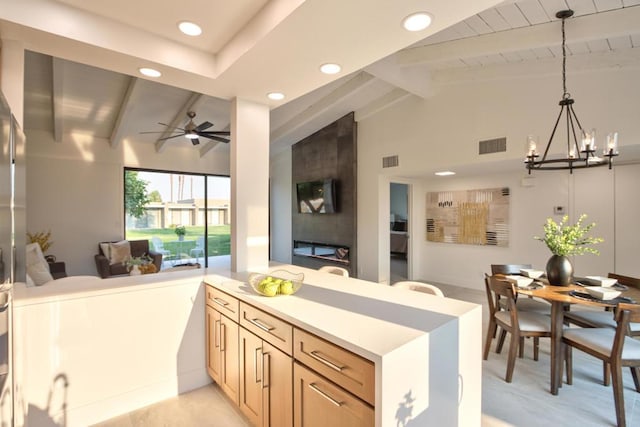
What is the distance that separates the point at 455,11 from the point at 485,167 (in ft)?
12.4

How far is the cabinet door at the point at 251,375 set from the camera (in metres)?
1.75

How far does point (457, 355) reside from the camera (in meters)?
1.47

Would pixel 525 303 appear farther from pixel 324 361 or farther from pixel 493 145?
pixel 324 361

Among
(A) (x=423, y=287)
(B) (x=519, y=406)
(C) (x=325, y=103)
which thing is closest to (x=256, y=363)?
(A) (x=423, y=287)

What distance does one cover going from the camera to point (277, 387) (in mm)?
1604

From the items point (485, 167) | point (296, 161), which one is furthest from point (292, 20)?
point (296, 161)

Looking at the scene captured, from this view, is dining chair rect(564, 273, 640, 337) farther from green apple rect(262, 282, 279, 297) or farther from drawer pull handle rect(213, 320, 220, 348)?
drawer pull handle rect(213, 320, 220, 348)

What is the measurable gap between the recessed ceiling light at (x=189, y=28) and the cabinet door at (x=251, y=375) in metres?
1.88

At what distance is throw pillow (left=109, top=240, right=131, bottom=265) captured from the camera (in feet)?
19.8

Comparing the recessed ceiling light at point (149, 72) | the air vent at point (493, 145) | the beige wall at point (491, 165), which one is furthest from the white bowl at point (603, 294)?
the recessed ceiling light at point (149, 72)

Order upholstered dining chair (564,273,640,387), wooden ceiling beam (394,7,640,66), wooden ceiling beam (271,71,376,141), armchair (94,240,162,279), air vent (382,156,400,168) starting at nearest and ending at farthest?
upholstered dining chair (564,273,640,387) → wooden ceiling beam (394,7,640,66) → wooden ceiling beam (271,71,376,141) → air vent (382,156,400,168) → armchair (94,240,162,279)

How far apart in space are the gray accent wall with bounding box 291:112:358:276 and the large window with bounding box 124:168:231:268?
6.15 ft

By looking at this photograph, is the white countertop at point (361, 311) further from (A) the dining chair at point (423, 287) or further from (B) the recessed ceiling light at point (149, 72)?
(B) the recessed ceiling light at point (149, 72)

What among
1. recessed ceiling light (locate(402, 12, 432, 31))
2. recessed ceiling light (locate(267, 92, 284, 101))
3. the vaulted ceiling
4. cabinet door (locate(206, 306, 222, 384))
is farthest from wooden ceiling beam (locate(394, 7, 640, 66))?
cabinet door (locate(206, 306, 222, 384))
